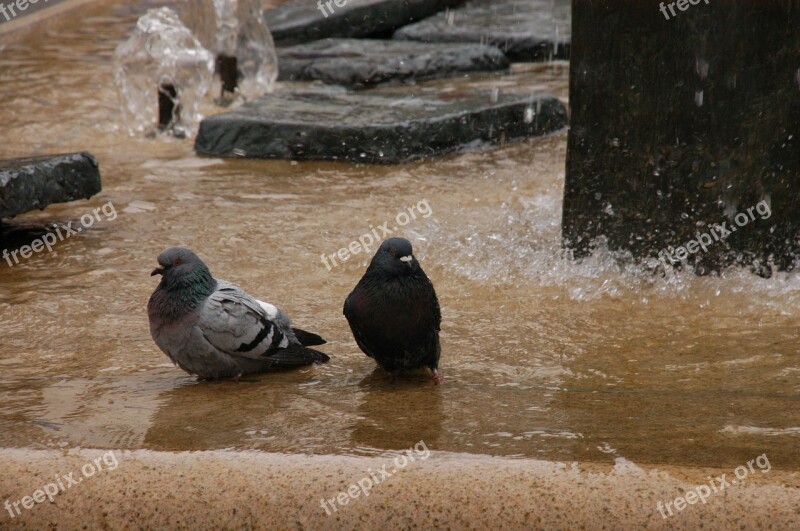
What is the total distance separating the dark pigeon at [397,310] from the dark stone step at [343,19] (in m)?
7.94

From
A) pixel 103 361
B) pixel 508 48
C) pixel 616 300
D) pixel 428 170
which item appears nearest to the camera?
pixel 103 361

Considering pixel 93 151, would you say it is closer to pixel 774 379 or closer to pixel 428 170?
pixel 428 170

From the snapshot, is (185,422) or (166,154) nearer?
(185,422)

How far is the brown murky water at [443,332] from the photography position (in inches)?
117

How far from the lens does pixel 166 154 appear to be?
768 centimetres

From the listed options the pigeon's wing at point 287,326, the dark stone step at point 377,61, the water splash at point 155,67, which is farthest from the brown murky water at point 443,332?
the dark stone step at point 377,61

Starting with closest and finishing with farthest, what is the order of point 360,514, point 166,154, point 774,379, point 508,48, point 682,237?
point 360,514 < point 774,379 < point 682,237 < point 166,154 < point 508,48

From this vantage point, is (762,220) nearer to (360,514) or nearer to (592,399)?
(592,399)

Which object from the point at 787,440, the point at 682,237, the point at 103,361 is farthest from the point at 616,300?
the point at 103,361

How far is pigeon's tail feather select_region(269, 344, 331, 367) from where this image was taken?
3.65 metres

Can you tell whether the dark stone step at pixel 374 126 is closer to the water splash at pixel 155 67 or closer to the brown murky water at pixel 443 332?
the brown murky water at pixel 443 332

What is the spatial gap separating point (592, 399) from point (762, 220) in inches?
79.2

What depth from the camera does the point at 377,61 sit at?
9.53 meters

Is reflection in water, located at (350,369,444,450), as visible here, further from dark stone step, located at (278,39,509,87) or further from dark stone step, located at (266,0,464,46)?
dark stone step, located at (266,0,464,46)
